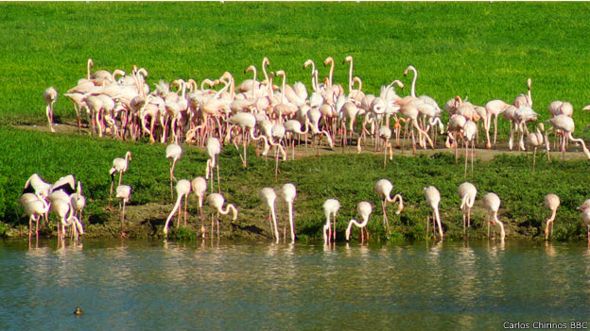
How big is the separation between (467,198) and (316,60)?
1644 cm

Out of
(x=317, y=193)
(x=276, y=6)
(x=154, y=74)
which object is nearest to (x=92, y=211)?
(x=317, y=193)

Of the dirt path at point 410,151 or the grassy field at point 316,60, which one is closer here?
the grassy field at point 316,60

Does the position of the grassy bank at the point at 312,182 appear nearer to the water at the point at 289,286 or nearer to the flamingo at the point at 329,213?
the flamingo at the point at 329,213

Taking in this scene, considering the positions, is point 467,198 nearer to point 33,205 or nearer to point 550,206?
point 550,206

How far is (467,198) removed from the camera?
48.1 feet

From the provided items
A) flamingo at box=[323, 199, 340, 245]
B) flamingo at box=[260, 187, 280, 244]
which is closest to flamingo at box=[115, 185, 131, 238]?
flamingo at box=[260, 187, 280, 244]

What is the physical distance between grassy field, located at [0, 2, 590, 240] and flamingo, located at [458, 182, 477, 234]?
0.17 meters

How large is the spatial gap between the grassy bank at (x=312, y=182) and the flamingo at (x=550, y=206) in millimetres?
112

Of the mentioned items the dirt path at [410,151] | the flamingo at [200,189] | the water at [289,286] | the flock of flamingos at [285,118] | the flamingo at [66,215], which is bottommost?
the water at [289,286]

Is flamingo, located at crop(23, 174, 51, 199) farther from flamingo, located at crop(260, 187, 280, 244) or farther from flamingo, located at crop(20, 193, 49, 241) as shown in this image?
flamingo, located at crop(260, 187, 280, 244)

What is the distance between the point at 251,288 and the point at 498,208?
375 cm

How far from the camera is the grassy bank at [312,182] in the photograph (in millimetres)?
14961

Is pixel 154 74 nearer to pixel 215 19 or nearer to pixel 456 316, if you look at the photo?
pixel 215 19

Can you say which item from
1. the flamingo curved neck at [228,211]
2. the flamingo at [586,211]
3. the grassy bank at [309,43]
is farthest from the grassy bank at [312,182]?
the grassy bank at [309,43]
